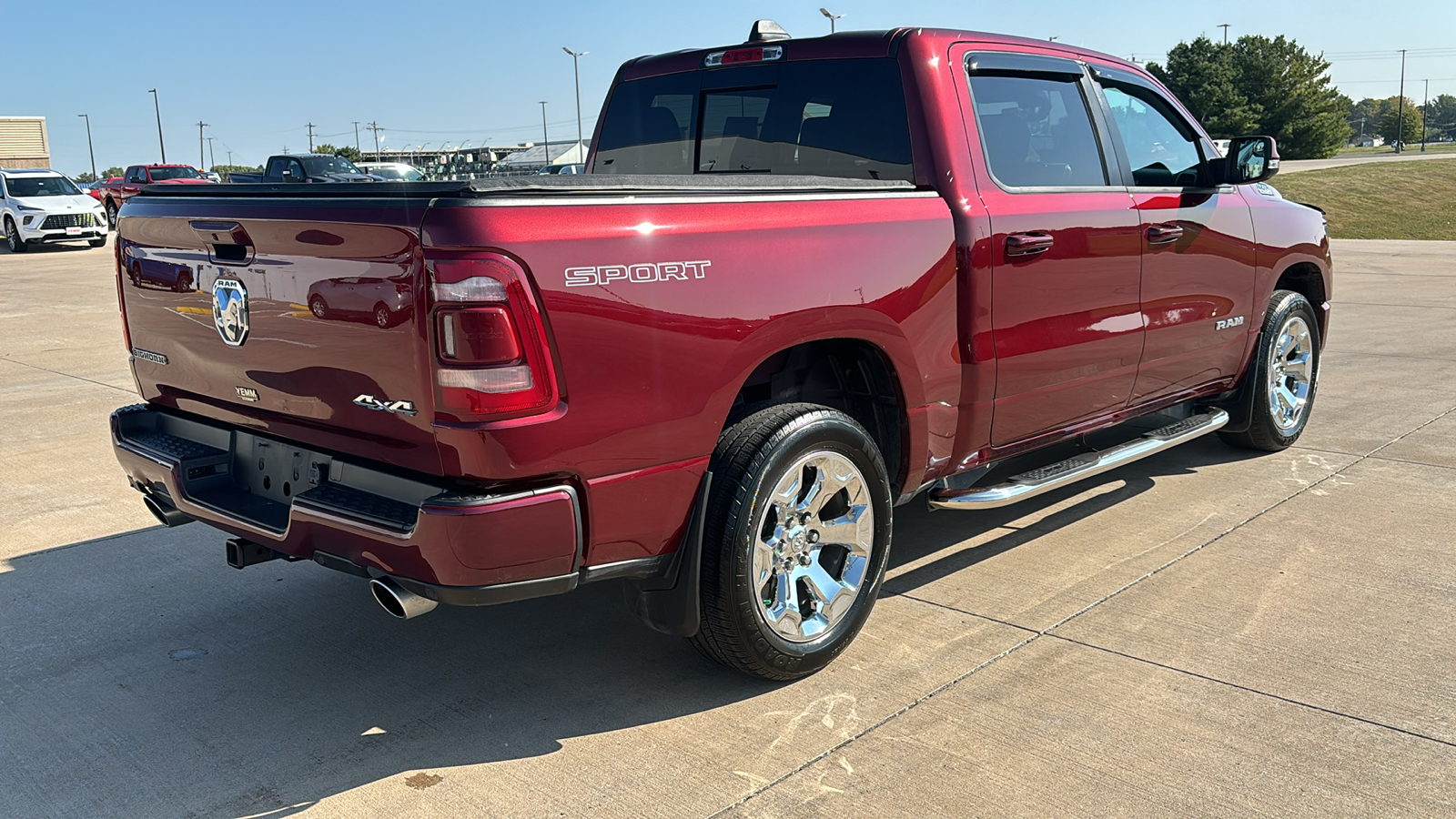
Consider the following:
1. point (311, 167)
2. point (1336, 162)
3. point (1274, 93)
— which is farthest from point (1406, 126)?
point (311, 167)

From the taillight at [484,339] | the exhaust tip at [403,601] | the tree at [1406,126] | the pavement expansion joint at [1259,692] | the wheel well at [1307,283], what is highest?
the tree at [1406,126]

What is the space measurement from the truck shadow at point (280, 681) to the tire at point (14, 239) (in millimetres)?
25771

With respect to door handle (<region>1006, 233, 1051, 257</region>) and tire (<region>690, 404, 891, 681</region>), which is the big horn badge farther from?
door handle (<region>1006, 233, 1051, 257</region>)

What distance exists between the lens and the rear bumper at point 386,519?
9.39 feet

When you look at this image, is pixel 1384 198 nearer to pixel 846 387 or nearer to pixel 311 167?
pixel 311 167

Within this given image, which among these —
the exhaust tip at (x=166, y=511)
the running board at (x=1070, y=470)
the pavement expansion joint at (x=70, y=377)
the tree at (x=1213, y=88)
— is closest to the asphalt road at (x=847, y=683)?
the running board at (x=1070, y=470)

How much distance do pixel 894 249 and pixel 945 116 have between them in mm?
659

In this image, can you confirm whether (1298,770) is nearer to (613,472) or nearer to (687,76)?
(613,472)

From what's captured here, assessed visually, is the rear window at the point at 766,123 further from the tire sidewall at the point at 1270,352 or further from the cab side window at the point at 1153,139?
the tire sidewall at the point at 1270,352

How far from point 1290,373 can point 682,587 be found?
4.42 metres

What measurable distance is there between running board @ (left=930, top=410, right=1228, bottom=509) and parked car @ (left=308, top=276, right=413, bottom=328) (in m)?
2.13

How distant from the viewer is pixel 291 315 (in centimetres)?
318

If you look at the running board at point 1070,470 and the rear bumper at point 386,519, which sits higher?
the rear bumper at point 386,519

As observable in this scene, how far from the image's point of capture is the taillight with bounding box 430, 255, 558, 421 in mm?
2758
